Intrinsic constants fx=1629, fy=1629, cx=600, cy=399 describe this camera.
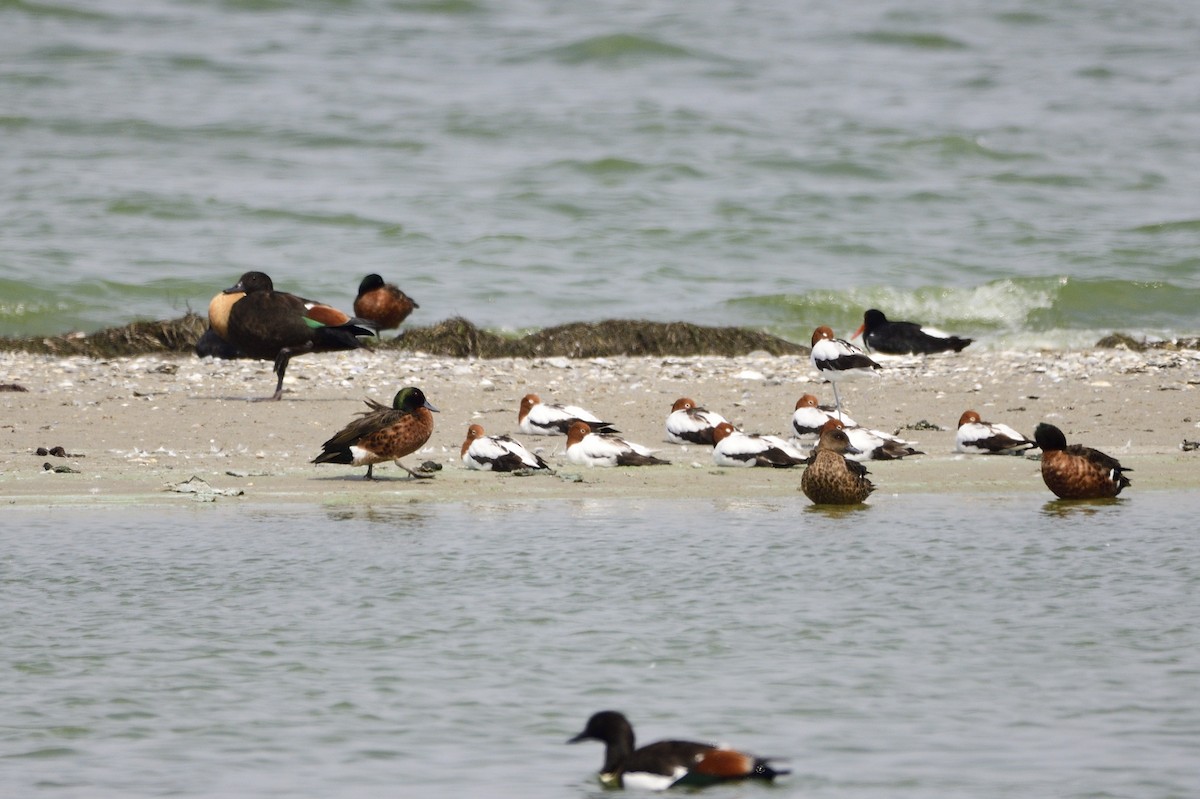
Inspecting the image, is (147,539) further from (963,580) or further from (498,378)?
(498,378)

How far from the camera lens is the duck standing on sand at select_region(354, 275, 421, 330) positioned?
1817 centimetres

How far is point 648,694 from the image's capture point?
19.0 ft

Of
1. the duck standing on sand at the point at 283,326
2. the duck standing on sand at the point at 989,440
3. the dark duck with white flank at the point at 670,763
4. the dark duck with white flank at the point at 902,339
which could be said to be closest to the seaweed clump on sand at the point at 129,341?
the duck standing on sand at the point at 283,326

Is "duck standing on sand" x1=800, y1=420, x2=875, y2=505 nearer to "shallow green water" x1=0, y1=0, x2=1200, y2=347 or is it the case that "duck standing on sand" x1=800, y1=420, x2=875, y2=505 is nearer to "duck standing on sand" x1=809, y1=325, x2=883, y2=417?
"duck standing on sand" x1=809, y1=325, x2=883, y2=417

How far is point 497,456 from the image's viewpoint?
1066 centimetres

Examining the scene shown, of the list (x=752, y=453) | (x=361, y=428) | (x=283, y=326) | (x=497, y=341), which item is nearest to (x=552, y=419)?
(x=752, y=453)

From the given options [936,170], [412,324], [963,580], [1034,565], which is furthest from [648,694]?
[936,170]

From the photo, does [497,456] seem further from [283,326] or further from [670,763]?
[670,763]

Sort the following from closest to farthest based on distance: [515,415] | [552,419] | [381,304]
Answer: [552,419], [515,415], [381,304]

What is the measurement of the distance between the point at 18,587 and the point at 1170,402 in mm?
9140

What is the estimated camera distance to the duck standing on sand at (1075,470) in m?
9.72

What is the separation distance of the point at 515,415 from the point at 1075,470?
4.86m

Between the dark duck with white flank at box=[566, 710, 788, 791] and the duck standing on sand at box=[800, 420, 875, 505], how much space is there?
483cm

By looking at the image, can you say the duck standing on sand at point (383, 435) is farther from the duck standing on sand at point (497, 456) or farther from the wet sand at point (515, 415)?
the duck standing on sand at point (497, 456)
